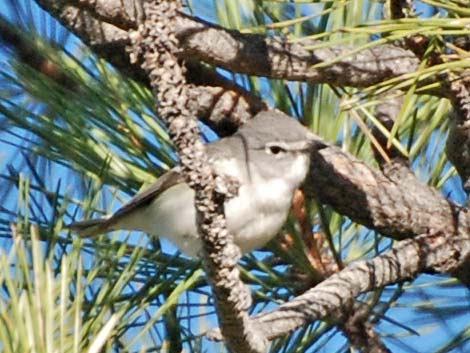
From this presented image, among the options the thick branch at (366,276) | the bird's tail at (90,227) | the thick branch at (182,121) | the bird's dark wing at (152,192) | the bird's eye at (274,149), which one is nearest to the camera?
the thick branch at (182,121)

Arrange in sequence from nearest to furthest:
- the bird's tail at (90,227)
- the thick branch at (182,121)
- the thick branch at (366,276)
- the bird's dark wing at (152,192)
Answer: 1. the thick branch at (182,121)
2. the thick branch at (366,276)
3. the bird's tail at (90,227)
4. the bird's dark wing at (152,192)

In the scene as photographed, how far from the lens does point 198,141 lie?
1.04 m

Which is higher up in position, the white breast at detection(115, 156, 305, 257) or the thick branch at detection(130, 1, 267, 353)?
the white breast at detection(115, 156, 305, 257)

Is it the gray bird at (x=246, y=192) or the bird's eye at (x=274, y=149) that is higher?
the bird's eye at (x=274, y=149)

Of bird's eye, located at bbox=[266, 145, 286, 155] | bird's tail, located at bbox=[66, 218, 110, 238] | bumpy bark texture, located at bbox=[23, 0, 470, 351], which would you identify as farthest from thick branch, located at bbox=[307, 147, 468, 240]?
bird's eye, located at bbox=[266, 145, 286, 155]

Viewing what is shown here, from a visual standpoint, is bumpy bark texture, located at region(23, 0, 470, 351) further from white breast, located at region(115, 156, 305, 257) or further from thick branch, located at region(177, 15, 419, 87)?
white breast, located at region(115, 156, 305, 257)

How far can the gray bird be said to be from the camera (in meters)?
1.74

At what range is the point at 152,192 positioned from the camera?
1.88 meters

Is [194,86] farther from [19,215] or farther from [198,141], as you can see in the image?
[198,141]

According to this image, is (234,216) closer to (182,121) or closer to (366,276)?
(366,276)

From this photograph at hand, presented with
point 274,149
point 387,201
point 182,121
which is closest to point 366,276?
point 387,201

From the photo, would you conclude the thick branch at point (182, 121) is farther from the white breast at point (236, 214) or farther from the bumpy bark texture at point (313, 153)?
the white breast at point (236, 214)

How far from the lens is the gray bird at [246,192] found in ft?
5.70

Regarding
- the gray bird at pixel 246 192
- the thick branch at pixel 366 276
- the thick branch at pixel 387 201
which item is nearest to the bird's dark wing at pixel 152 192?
the gray bird at pixel 246 192
